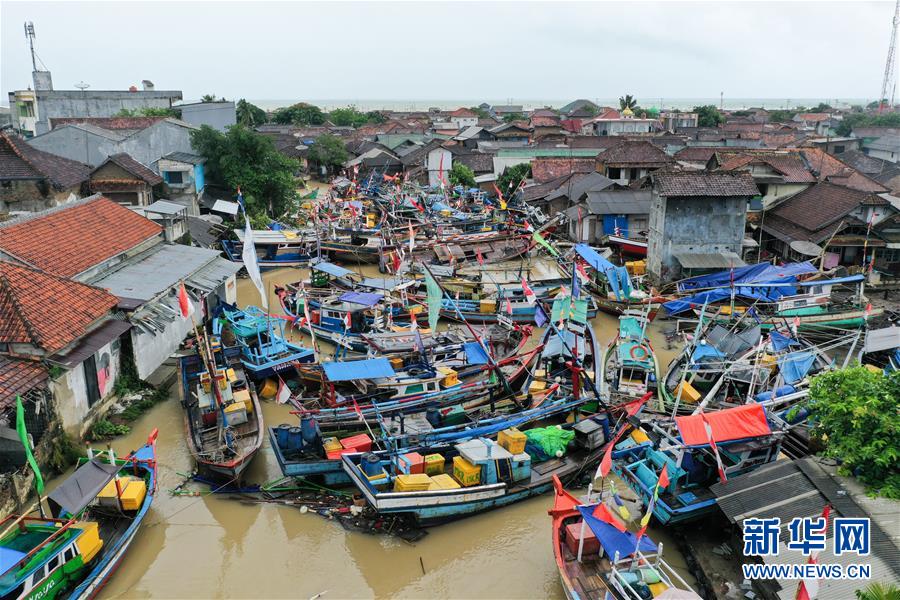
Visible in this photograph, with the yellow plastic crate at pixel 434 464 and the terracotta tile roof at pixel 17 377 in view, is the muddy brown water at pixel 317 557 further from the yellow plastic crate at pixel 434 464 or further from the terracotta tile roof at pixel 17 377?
the terracotta tile roof at pixel 17 377

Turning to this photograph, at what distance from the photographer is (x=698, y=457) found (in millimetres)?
13203

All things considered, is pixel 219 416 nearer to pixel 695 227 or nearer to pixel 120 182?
pixel 120 182

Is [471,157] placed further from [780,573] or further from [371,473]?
[780,573]

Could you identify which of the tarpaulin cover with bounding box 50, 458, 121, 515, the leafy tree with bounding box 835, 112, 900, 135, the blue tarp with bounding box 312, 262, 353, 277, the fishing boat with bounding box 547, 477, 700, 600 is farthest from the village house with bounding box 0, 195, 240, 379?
the leafy tree with bounding box 835, 112, 900, 135

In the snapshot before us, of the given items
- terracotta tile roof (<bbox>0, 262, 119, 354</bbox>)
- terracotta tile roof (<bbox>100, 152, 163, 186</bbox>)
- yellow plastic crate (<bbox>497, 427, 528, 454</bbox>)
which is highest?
terracotta tile roof (<bbox>100, 152, 163, 186</bbox>)

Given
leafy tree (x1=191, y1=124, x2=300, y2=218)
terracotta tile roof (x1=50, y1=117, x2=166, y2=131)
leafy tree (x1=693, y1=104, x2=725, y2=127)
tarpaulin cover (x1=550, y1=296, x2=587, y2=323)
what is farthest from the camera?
leafy tree (x1=693, y1=104, x2=725, y2=127)

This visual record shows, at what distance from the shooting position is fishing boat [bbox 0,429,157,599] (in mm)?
10305

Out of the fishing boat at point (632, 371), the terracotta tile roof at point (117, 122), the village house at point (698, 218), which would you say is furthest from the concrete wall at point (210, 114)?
the fishing boat at point (632, 371)

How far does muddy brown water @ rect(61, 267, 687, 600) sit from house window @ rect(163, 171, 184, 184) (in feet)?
78.7

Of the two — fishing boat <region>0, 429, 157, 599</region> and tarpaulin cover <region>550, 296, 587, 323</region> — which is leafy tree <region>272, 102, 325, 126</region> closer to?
tarpaulin cover <region>550, 296, 587, 323</region>

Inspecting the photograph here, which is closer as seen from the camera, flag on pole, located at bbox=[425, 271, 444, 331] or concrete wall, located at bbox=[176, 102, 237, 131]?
flag on pole, located at bbox=[425, 271, 444, 331]

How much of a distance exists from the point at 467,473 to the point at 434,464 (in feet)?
2.47

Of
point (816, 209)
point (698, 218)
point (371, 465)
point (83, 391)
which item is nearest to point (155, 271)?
point (83, 391)

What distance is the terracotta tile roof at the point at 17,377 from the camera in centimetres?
1344
